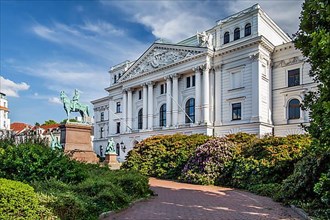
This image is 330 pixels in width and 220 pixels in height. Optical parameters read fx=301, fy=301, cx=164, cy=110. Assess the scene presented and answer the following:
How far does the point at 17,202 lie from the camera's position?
649 cm

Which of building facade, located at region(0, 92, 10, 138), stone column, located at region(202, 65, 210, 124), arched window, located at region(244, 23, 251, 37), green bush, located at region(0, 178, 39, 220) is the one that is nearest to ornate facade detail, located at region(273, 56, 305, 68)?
arched window, located at region(244, 23, 251, 37)

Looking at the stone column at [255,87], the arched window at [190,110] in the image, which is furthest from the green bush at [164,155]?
the arched window at [190,110]

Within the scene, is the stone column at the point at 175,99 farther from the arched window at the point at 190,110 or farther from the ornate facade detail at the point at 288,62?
the ornate facade detail at the point at 288,62

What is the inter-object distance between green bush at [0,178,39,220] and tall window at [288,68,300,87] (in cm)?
3060

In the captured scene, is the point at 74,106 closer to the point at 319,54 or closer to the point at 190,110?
the point at 190,110

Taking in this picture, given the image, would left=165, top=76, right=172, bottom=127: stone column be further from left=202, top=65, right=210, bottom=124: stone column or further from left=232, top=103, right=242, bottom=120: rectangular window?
left=232, top=103, right=242, bottom=120: rectangular window

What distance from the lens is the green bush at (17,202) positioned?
633 centimetres

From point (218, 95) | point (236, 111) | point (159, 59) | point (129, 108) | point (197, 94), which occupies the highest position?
point (159, 59)

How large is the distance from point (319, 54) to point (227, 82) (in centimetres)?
2945

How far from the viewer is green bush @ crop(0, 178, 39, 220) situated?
6.33 m

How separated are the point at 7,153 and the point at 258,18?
29.7 metres

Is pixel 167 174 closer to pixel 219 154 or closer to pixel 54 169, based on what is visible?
pixel 219 154

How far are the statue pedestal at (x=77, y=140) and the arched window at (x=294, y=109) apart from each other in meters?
21.3

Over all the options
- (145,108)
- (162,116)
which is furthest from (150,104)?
(162,116)
